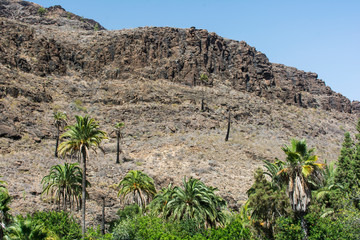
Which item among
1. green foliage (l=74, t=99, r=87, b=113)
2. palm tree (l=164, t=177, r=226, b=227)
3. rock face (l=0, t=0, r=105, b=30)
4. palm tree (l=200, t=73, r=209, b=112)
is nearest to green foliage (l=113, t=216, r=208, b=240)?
palm tree (l=164, t=177, r=226, b=227)

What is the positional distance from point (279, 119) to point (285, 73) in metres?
42.6

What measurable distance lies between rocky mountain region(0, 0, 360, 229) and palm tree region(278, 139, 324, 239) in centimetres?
2389

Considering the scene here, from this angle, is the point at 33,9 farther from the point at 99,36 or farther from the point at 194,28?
the point at 194,28

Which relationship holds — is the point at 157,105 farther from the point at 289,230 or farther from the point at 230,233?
the point at 289,230

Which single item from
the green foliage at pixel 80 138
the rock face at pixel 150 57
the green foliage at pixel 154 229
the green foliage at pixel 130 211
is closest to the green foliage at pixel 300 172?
the green foliage at pixel 154 229

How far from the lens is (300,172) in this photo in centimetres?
2119

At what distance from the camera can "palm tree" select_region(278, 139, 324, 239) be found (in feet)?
68.7

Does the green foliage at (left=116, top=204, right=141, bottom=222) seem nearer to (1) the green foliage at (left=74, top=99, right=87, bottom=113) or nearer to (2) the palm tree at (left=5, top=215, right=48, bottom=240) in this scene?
(2) the palm tree at (left=5, top=215, right=48, bottom=240)

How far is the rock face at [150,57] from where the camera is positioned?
87.9m

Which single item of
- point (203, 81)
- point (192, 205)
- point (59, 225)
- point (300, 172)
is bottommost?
point (59, 225)

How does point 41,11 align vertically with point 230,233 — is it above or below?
above

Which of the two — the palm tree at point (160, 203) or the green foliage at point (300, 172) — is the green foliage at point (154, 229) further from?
the green foliage at point (300, 172)

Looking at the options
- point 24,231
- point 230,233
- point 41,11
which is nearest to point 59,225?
point 24,231

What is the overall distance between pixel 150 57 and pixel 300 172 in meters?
82.2
